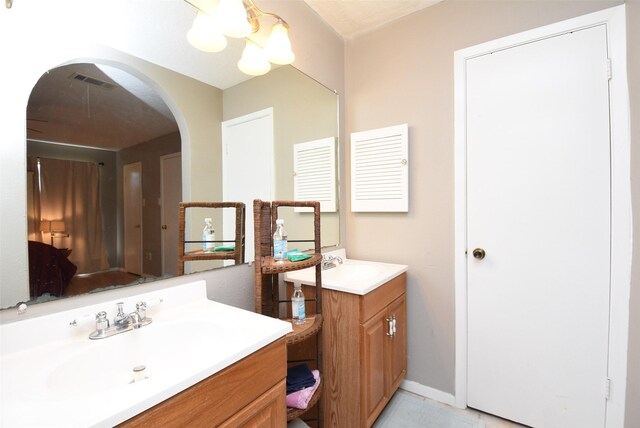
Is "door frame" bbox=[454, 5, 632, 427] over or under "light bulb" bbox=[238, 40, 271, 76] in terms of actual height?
under

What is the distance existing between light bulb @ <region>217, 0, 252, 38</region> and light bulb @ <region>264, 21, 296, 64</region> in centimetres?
21

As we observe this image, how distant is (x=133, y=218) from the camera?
3.55 ft

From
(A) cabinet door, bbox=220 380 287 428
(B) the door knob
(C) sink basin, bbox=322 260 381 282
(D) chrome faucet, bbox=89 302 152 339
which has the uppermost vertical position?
(B) the door knob

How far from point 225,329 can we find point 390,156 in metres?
1.47

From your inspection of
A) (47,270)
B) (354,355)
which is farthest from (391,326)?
(47,270)

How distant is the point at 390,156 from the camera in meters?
1.92

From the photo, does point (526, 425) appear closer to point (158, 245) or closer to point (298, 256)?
point (298, 256)

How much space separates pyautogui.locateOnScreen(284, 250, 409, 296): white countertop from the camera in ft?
4.66

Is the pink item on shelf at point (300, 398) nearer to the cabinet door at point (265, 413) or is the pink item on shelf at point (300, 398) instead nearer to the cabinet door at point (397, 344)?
the cabinet door at point (265, 413)

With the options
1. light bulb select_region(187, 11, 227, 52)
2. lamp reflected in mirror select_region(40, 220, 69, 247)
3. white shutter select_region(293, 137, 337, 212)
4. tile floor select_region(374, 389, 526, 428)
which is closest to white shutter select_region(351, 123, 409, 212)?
white shutter select_region(293, 137, 337, 212)

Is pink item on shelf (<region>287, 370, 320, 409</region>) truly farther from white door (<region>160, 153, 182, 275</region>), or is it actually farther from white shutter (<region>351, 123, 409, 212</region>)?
white shutter (<region>351, 123, 409, 212</region>)

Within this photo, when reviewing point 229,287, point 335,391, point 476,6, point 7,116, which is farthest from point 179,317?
point 476,6

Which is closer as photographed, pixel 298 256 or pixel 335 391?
pixel 298 256

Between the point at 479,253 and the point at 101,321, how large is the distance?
1.77 meters
